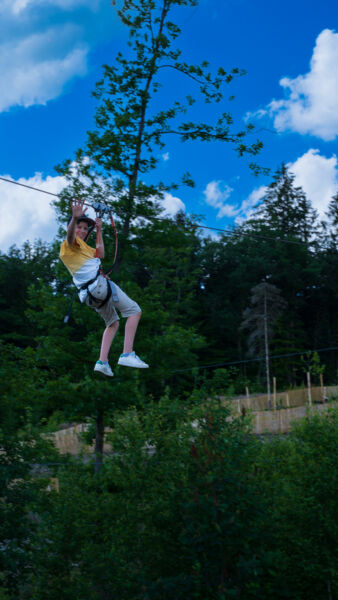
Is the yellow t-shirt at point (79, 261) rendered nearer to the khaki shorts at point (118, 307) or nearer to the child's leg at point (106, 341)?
the khaki shorts at point (118, 307)

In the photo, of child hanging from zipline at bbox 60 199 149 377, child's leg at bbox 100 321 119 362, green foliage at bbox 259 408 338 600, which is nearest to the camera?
child hanging from zipline at bbox 60 199 149 377

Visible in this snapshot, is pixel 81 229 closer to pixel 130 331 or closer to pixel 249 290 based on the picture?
pixel 130 331

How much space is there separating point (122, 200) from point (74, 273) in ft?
28.5

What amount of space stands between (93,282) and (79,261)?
1.01 ft

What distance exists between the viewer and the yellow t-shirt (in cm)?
574

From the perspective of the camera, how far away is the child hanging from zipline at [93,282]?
18.7 ft

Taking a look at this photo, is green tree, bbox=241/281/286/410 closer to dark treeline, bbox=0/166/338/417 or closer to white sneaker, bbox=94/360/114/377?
dark treeline, bbox=0/166/338/417

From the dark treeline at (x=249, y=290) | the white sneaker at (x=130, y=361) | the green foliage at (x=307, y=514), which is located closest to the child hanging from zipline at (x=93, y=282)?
the white sneaker at (x=130, y=361)

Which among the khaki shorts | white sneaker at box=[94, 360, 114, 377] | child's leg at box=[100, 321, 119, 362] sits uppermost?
the khaki shorts

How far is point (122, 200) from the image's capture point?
14203 millimetres

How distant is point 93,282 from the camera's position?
569cm

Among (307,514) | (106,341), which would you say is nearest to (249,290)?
(307,514)

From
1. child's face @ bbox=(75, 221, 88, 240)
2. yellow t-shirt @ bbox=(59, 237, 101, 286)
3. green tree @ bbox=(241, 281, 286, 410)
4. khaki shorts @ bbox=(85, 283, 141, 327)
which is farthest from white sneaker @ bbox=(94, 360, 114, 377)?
green tree @ bbox=(241, 281, 286, 410)

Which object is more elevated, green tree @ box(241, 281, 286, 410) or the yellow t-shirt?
green tree @ box(241, 281, 286, 410)
